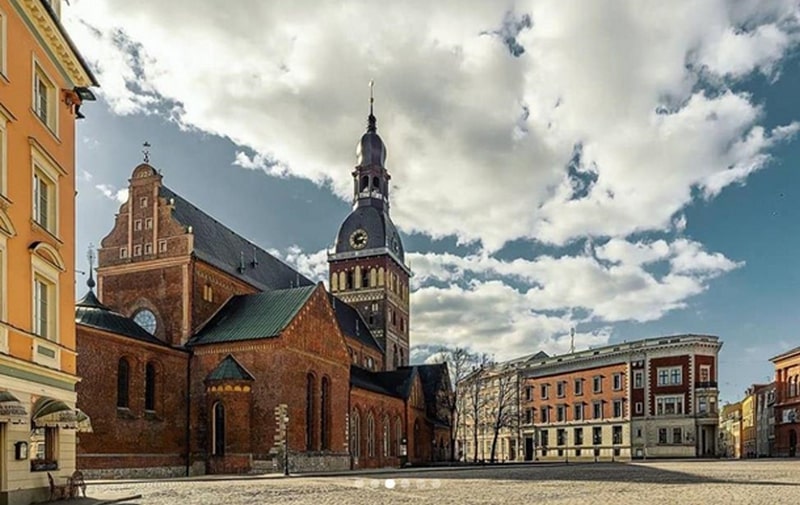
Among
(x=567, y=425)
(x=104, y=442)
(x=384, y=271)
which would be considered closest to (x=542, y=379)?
(x=567, y=425)

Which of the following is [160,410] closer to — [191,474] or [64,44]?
[191,474]

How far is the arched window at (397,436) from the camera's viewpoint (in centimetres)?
6328

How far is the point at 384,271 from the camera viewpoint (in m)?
76.3

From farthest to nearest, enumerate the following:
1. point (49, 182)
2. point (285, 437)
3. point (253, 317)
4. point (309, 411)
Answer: point (309, 411), point (253, 317), point (285, 437), point (49, 182)

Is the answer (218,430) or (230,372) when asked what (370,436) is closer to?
(218,430)

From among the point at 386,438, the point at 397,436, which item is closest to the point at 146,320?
the point at 386,438

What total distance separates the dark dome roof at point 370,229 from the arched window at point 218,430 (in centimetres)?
3474

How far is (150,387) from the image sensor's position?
140 ft

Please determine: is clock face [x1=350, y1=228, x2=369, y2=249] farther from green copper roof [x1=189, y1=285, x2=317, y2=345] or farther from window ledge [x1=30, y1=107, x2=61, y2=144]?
window ledge [x1=30, y1=107, x2=61, y2=144]

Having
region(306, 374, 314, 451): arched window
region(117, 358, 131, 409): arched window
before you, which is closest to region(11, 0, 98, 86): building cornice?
region(117, 358, 131, 409): arched window

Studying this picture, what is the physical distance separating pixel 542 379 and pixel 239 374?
54595mm

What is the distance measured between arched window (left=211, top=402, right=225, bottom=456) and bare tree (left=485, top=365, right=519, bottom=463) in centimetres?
4259

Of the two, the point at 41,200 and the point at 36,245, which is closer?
the point at 36,245

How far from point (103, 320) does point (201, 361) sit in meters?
6.53
